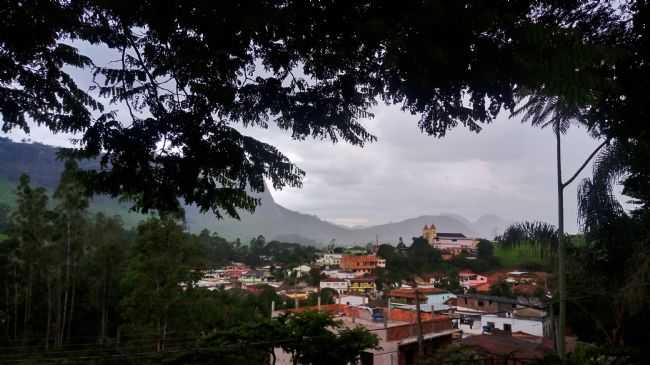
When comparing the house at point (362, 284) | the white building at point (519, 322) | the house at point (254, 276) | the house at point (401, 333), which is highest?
the house at point (401, 333)

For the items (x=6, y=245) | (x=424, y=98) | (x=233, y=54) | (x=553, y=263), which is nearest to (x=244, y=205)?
(x=233, y=54)

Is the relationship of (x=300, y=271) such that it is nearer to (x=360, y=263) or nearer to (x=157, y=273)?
(x=360, y=263)

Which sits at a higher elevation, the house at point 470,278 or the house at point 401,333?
the house at point 401,333

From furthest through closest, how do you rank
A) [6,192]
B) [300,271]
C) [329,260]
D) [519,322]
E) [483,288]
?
[6,192], [329,260], [300,271], [483,288], [519,322]

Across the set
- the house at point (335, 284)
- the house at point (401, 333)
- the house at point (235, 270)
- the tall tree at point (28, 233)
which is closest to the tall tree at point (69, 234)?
the tall tree at point (28, 233)

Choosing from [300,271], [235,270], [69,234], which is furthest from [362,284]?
[69,234]

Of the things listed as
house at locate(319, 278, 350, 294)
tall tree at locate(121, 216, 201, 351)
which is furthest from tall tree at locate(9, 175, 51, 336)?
house at locate(319, 278, 350, 294)

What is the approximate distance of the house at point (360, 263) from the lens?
50775 millimetres

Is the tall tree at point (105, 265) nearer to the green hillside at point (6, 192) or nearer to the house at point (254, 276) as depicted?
the house at point (254, 276)

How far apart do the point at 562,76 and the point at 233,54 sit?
1231mm

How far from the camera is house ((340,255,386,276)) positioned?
167ft

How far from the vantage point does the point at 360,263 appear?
5362cm

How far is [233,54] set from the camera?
1802 mm

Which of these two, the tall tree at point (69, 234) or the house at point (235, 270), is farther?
the house at point (235, 270)
